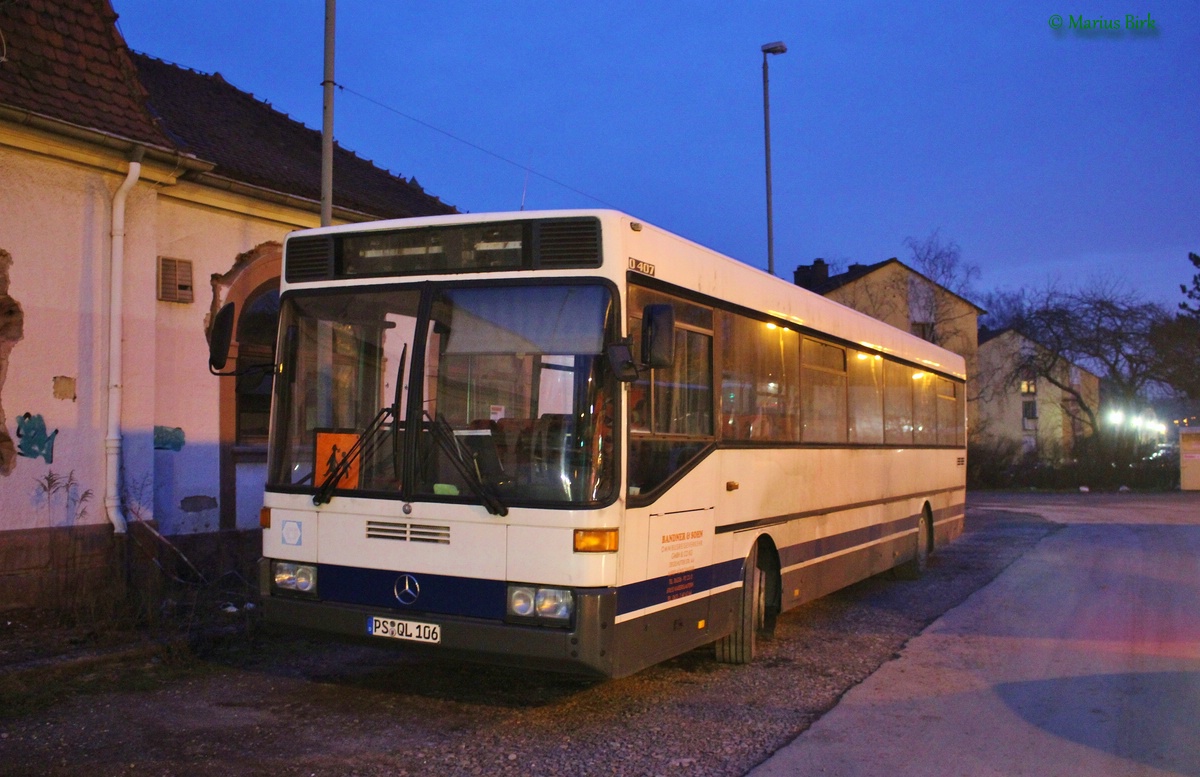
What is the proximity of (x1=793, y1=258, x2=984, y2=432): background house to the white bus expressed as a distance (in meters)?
36.1

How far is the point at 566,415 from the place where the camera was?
6066 millimetres

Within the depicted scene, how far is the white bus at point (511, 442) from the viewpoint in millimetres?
6035

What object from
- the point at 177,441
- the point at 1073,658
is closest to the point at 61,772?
the point at 177,441

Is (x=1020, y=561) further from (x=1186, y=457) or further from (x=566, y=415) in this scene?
(x=1186, y=457)

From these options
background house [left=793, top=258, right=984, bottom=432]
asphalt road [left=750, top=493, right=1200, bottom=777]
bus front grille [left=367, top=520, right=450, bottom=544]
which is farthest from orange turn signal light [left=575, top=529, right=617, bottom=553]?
background house [left=793, top=258, right=984, bottom=432]

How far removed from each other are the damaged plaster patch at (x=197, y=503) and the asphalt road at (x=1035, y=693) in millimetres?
7579

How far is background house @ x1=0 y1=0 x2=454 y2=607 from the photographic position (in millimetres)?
9898

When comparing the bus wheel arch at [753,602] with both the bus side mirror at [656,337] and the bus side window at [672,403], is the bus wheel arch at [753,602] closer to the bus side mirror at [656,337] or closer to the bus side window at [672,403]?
the bus side window at [672,403]

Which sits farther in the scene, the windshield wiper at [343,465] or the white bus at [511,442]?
the windshield wiper at [343,465]

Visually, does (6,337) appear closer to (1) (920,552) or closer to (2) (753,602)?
(2) (753,602)

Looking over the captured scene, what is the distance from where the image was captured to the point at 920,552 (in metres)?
13.6

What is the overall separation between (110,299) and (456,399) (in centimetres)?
601

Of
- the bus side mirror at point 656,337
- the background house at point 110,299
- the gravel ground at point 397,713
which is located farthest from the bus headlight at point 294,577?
the background house at point 110,299

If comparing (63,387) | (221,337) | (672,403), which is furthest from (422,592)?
(63,387)
